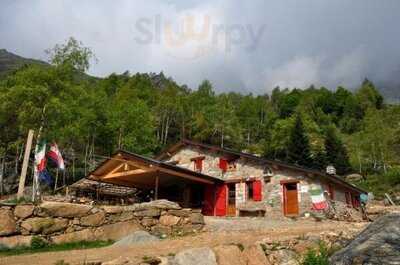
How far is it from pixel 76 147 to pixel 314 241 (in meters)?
37.6

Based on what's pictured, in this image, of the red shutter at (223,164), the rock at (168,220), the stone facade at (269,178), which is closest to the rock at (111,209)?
the rock at (168,220)

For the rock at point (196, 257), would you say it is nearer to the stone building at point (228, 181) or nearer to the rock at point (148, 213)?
the rock at point (148, 213)

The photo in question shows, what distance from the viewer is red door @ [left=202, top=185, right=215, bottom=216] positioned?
2365cm

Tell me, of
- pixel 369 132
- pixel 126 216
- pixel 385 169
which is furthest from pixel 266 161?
pixel 369 132

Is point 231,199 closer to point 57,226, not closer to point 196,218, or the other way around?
point 196,218

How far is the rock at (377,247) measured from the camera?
234 inches

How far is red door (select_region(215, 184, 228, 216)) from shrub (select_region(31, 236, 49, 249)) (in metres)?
13.5

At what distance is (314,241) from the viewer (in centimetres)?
926

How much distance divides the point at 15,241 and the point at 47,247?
814 millimetres

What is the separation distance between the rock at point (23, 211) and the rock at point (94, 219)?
1.36 metres

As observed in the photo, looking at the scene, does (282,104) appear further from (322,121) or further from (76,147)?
(76,147)

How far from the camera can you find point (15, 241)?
34.1 ft

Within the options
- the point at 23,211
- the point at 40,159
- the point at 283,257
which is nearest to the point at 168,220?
the point at 23,211

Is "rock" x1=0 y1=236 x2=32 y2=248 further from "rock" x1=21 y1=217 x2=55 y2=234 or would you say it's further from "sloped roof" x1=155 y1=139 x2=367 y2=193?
"sloped roof" x1=155 y1=139 x2=367 y2=193
